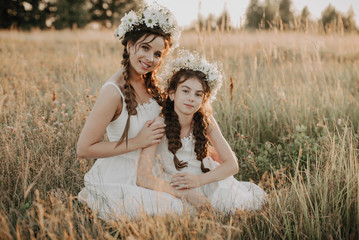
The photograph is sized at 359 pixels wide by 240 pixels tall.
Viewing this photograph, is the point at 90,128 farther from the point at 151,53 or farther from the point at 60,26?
the point at 60,26

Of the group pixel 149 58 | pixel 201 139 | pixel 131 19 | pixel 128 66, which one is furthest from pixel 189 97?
pixel 131 19

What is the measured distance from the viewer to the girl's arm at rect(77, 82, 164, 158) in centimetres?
220

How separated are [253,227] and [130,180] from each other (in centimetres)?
106

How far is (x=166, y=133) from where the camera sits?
235 cm

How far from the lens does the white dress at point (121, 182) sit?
2.07 metres

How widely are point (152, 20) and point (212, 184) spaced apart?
1543 millimetres

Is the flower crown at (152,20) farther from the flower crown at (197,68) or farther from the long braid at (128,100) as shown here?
the long braid at (128,100)

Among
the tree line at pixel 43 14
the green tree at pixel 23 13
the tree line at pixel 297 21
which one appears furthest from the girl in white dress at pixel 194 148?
the green tree at pixel 23 13

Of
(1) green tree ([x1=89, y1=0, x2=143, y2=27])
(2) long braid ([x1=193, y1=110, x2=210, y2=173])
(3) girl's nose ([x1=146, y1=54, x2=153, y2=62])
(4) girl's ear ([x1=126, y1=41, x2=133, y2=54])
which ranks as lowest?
(2) long braid ([x1=193, y1=110, x2=210, y2=173])

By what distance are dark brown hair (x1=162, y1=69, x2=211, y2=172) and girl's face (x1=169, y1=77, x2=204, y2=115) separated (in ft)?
0.13

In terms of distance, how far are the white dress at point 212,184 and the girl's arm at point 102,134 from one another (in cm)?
20

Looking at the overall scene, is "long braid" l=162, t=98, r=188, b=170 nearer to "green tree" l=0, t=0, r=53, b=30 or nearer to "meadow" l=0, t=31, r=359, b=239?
"meadow" l=0, t=31, r=359, b=239

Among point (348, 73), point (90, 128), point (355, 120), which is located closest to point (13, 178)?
point (90, 128)

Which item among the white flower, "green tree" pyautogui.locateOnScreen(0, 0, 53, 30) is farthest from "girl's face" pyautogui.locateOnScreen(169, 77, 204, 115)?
"green tree" pyautogui.locateOnScreen(0, 0, 53, 30)
